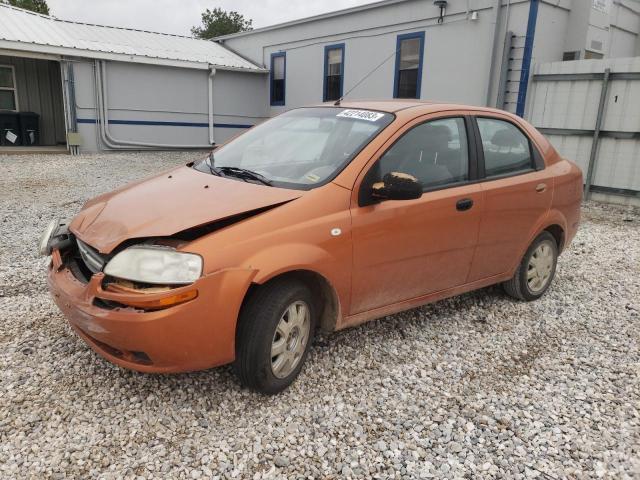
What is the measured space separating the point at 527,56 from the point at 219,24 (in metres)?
39.0

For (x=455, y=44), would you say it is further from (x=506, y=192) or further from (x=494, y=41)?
(x=506, y=192)

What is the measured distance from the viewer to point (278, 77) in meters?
17.8

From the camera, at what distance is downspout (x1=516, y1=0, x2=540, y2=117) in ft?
33.6

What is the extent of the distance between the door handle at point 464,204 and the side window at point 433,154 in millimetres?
153

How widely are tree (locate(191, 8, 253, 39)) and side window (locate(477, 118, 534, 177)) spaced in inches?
1712

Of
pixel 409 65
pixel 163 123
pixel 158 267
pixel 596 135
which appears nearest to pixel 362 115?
pixel 158 267

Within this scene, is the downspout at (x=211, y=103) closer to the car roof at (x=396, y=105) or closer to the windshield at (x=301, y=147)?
the windshield at (x=301, y=147)

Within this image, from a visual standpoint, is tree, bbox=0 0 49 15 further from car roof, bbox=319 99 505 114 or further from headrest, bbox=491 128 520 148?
headrest, bbox=491 128 520 148

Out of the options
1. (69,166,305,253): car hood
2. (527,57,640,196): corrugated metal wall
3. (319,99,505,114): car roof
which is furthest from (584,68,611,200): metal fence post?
(69,166,305,253): car hood

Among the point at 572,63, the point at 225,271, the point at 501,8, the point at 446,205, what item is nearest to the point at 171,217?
the point at 225,271

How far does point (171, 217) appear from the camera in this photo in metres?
2.75

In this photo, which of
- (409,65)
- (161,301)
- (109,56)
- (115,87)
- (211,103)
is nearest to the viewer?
(161,301)

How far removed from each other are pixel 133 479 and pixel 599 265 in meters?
5.39

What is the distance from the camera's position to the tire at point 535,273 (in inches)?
174
